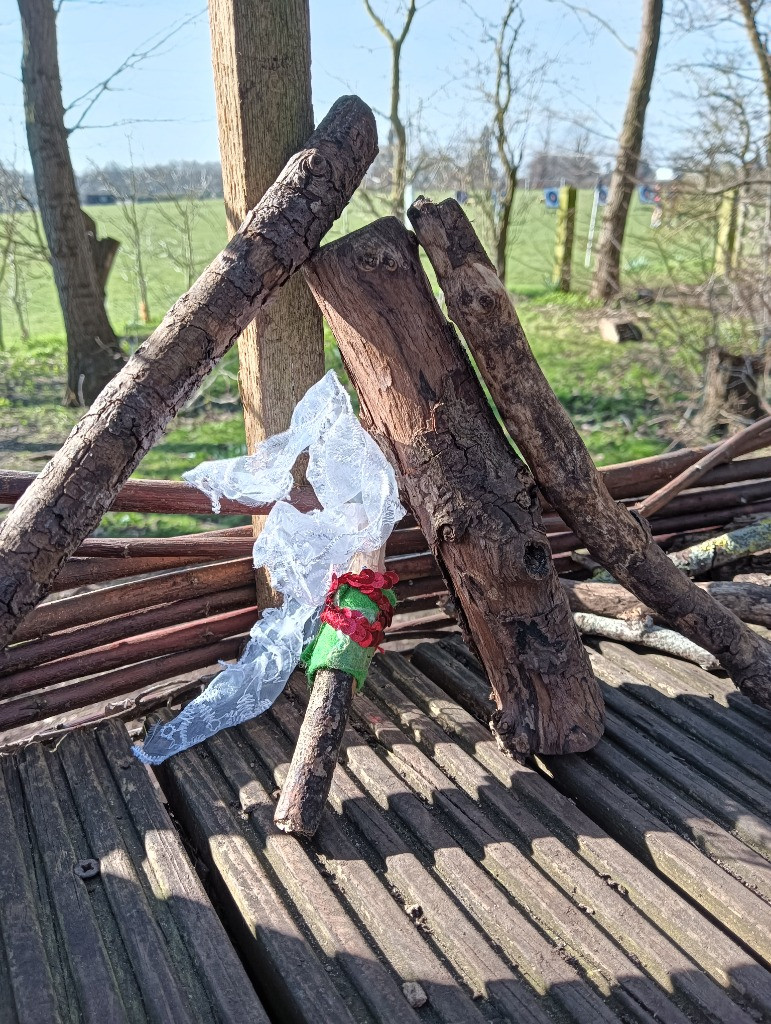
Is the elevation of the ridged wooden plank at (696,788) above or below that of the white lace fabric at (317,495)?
below

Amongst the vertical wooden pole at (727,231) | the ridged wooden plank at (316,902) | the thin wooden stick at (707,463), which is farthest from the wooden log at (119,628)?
the vertical wooden pole at (727,231)

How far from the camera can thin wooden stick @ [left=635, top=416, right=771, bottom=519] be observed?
8.97 feet

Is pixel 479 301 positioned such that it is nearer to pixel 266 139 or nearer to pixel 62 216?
pixel 266 139

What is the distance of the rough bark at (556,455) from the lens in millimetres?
1778

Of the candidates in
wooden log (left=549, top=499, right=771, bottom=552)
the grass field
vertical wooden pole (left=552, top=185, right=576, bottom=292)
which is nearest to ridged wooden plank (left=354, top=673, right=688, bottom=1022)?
wooden log (left=549, top=499, right=771, bottom=552)


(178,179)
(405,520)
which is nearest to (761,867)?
(405,520)

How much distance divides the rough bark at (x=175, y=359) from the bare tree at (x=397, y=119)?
692cm

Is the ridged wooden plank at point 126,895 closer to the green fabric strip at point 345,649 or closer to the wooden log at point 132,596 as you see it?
the wooden log at point 132,596

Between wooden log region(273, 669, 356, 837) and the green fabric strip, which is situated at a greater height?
the green fabric strip

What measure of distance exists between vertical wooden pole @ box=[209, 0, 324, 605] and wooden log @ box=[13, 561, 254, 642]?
0.44 m

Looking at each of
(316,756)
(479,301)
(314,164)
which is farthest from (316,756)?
(314,164)

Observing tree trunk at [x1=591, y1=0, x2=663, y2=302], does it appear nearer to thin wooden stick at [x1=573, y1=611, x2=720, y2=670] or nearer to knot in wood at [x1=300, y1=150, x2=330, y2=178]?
thin wooden stick at [x1=573, y1=611, x2=720, y2=670]

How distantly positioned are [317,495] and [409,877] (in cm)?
87

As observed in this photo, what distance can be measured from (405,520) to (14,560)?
1.33 meters
